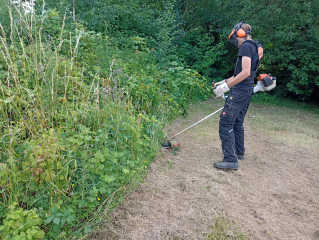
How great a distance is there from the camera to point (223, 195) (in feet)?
10.7

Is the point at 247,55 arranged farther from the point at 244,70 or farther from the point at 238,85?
the point at 238,85

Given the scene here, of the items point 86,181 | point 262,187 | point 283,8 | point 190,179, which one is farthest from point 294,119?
point 86,181

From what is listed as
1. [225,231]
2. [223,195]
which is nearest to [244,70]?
[223,195]

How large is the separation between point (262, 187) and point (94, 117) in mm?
2408

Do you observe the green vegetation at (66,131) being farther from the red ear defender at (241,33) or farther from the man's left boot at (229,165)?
the red ear defender at (241,33)

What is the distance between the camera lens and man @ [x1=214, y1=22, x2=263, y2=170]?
3566 mm

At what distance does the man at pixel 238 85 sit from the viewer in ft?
11.7

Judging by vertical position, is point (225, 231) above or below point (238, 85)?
below

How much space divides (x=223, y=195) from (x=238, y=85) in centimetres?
155

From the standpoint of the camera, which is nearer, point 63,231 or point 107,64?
point 63,231

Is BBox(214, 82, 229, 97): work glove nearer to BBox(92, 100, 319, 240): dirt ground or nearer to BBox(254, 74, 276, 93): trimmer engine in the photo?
BBox(254, 74, 276, 93): trimmer engine

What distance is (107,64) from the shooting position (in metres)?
5.29

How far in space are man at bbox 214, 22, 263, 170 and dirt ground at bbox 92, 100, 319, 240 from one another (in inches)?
16.1

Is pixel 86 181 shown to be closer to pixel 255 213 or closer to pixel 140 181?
pixel 140 181
